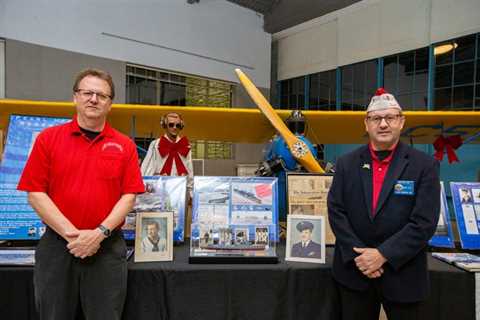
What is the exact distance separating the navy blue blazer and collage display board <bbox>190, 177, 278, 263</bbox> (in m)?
0.45

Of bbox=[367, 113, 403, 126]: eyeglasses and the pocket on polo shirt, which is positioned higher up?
bbox=[367, 113, 403, 126]: eyeglasses

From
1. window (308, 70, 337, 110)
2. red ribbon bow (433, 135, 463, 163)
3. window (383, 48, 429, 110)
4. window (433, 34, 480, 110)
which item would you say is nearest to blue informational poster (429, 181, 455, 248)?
red ribbon bow (433, 135, 463, 163)

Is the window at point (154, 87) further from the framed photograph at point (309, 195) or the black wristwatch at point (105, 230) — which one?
the black wristwatch at point (105, 230)

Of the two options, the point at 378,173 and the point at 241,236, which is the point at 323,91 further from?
the point at 378,173

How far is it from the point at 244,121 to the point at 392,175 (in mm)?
2661

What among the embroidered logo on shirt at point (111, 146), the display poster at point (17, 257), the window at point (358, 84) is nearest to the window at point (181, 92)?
the window at point (358, 84)

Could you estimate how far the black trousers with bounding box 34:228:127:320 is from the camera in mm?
1258

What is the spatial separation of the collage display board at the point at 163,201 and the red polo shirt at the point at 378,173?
3.71 ft

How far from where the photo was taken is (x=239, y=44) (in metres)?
9.62

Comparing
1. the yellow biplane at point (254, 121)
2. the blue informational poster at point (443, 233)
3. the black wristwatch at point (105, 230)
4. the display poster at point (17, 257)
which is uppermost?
the yellow biplane at point (254, 121)

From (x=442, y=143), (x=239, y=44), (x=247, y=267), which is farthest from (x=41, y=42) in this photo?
(x=442, y=143)

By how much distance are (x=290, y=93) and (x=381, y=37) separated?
128 inches

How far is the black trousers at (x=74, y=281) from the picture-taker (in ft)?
4.13

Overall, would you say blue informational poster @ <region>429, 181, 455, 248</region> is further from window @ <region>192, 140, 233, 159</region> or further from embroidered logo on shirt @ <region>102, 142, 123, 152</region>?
window @ <region>192, 140, 233, 159</region>
